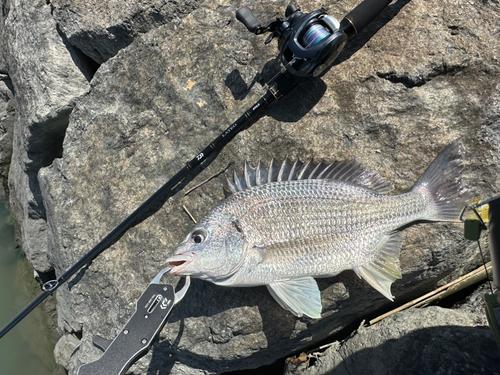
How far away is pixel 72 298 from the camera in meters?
2.97

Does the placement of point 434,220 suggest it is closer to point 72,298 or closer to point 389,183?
point 389,183

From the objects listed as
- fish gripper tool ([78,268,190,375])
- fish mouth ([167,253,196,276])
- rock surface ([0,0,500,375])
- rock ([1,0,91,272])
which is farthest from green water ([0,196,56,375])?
fish mouth ([167,253,196,276])

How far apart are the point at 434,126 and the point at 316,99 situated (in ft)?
2.91

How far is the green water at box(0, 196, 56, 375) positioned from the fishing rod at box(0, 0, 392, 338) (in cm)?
160

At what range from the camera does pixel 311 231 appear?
7.77 ft

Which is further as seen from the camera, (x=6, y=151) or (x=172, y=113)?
(x=6, y=151)

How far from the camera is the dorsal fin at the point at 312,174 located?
99.3 inches

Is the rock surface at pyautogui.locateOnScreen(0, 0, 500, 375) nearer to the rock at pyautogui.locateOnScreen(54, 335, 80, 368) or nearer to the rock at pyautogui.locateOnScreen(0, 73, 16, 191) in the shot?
the rock at pyautogui.locateOnScreen(54, 335, 80, 368)

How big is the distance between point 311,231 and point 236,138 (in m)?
0.95

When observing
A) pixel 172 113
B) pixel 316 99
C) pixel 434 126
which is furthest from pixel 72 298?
pixel 434 126

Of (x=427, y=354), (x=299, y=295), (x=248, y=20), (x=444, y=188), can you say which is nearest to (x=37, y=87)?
(x=248, y=20)

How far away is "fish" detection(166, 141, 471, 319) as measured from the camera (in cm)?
233

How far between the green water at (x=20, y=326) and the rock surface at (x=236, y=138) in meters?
1.36

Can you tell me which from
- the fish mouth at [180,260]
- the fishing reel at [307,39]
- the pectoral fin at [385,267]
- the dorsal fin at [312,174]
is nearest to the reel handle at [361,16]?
the fishing reel at [307,39]
